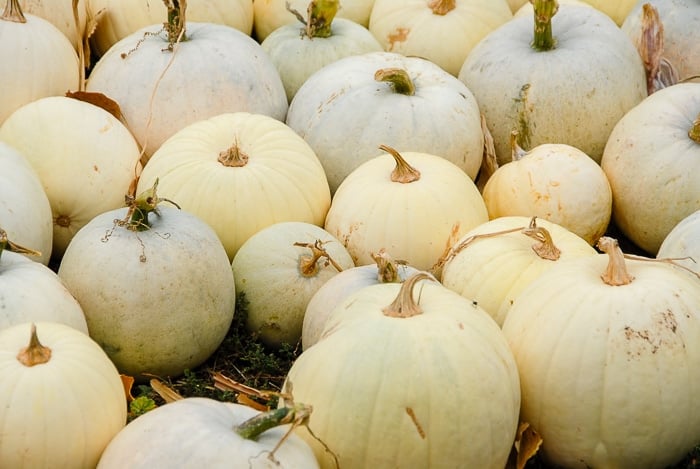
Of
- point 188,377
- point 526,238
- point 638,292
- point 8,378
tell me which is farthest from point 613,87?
point 8,378

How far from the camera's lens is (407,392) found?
280cm

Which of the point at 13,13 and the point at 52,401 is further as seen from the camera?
the point at 13,13

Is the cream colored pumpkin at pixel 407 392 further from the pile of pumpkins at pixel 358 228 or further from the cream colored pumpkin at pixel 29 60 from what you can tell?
the cream colored pumpkin at pixel 29 60

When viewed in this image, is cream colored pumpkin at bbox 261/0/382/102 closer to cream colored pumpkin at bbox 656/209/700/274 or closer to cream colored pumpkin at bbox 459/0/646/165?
cream colored pumpkin at bbox 459/0/646/165

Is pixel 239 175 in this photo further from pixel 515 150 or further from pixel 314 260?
pixel 515 150

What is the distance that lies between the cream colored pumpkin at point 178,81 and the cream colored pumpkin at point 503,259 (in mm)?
1480

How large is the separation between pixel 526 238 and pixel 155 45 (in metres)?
2.06

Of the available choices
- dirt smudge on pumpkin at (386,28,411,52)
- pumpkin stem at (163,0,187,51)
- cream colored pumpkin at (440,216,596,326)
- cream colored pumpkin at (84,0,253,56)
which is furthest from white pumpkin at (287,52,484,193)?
cream colored pumpkin at (84,0,253,56)

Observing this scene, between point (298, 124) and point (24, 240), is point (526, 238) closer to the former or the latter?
point (298, 124)

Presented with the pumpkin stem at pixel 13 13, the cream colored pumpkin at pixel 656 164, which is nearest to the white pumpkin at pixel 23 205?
the pumpkin stem at pixel 13 13


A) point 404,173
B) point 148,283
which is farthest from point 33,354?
point 404,173

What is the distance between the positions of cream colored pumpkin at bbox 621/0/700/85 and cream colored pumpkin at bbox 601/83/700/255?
740 millimetres

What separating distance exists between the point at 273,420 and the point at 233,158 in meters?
1.89

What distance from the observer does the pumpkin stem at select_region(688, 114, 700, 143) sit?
430 cm
